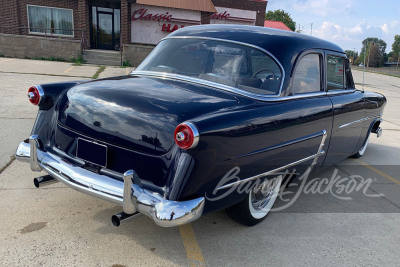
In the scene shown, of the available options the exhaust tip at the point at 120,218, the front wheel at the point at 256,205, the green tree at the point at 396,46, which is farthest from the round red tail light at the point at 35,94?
the green tree at the point at 396,46

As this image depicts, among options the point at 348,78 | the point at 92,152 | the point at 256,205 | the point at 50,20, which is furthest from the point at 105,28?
the point at 256,205

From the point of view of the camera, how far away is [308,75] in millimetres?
3496

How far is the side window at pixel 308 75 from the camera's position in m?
3.29

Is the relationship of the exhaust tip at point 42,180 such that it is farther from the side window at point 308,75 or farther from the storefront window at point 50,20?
the storefront window at point 50,20

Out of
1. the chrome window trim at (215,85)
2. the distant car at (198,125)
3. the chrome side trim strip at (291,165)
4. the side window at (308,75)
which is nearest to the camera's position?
the distant car at (198,125)

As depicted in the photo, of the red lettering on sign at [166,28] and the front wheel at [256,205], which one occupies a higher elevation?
the red lettering on sign at [166,28]

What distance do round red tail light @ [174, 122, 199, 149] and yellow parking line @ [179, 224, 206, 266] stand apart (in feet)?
3.30

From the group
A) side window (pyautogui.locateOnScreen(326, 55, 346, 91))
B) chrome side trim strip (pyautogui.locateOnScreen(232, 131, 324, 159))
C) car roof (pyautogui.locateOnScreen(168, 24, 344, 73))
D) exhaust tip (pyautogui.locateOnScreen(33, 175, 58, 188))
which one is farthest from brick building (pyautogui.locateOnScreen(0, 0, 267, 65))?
chrome side trim strip (pyautogui.locateOnScreen(232, 131, 324, 159))

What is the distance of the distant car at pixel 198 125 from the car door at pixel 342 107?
3cm

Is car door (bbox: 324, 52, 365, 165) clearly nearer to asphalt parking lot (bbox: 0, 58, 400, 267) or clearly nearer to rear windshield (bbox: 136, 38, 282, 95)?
asphalt parking lot (bbox: 0, 58, 400, 267)

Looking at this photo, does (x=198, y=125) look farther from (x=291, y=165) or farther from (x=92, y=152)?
(x=291, y=165)

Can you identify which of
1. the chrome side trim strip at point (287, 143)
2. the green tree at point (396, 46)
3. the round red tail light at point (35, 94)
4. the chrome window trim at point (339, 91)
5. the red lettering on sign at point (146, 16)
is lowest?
the chrome side trim strip at point (287, 143)

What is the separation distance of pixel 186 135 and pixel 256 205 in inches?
55.4

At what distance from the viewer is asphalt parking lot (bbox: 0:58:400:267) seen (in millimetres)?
2592
